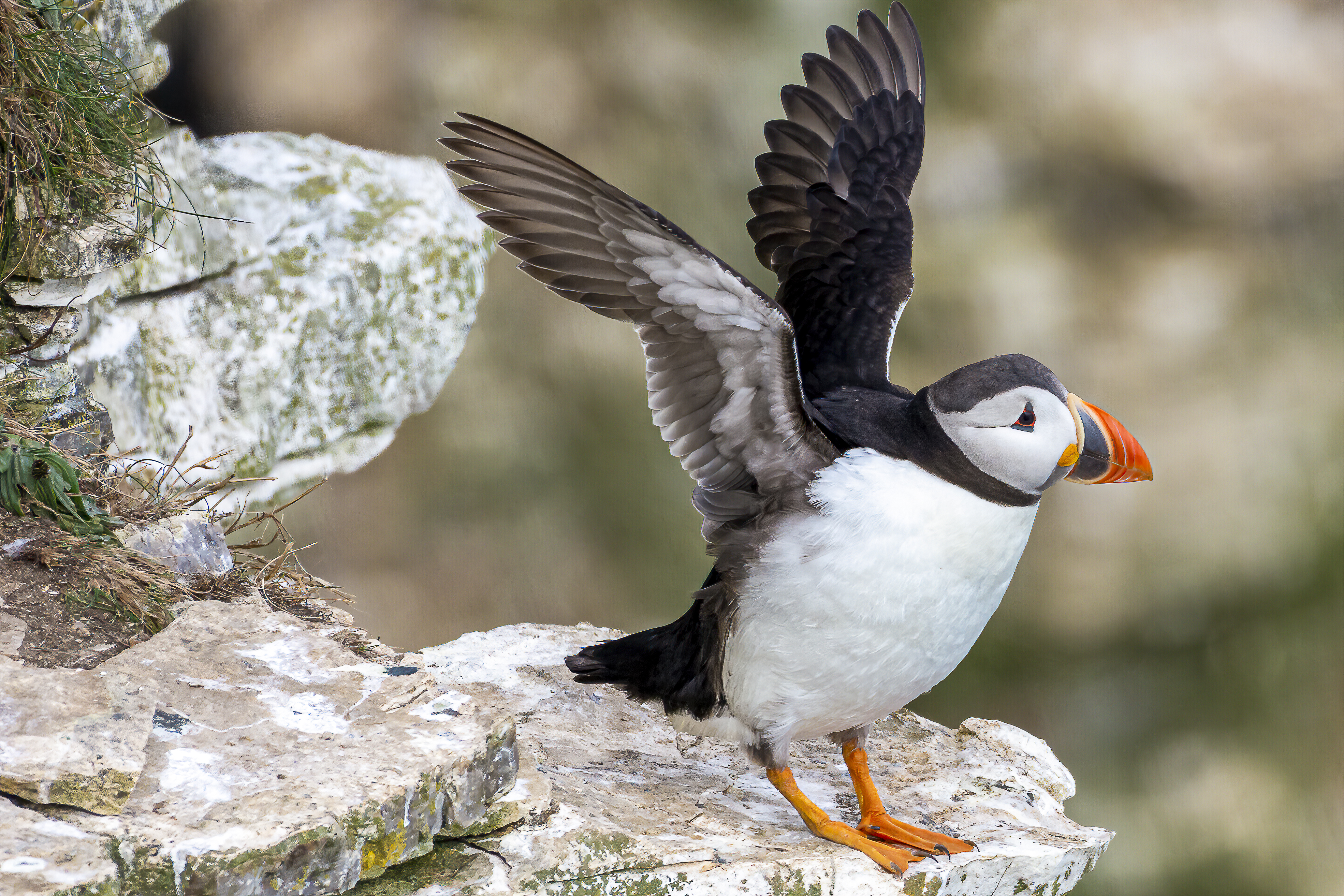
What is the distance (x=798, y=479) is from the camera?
3.00 metres

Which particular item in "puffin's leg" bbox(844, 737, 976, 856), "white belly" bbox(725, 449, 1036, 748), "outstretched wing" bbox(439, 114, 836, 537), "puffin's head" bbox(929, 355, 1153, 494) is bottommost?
"puffin's leg" bbox(844, 737, 976, 856)

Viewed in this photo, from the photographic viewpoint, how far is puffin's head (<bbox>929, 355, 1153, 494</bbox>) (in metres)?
2.83

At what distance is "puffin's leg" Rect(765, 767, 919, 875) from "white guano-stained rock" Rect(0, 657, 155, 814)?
1.67 meters

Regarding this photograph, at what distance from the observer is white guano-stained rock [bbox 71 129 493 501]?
194 inches

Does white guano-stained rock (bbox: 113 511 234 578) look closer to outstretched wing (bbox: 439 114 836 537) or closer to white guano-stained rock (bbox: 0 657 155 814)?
white guano-stained rock (bbox: 0 657 155 814)

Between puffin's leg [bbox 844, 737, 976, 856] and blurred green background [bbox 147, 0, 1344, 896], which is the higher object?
blurred green background [bbox 147, 0, 1344, 896]

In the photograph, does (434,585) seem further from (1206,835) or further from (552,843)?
(1206,835)

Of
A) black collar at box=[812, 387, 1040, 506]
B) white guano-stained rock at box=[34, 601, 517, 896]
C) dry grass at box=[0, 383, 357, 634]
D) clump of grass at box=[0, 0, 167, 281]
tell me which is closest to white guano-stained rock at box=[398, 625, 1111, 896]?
white guano-stained rock at box=[34, 601, 517, 896]

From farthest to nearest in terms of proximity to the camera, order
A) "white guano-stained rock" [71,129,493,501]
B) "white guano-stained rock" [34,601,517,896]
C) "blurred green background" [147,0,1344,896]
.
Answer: "blurred green background" [147,0,1344,896], "white guano-stained rock" [71,129,493,501], "white guano-stained rock" [34,601,517,896]

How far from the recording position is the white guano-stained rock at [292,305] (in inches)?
194

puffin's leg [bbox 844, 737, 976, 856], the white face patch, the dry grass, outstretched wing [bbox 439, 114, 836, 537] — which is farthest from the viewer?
puffin's leg [bbox 844, 737, 976, 856]

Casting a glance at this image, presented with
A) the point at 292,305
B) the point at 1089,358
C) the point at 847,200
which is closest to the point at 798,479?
the point at 847,200

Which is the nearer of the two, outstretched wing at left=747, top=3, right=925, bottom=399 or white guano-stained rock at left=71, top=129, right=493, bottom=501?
outstretched wing at left=747, top=3, right=925, bottom=399

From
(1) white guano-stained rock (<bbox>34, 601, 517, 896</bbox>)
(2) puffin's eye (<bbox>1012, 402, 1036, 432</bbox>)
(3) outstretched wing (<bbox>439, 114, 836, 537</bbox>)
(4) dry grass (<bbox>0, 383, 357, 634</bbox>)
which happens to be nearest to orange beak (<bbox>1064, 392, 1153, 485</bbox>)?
(2) puffin's eye (<bbox>1012, 402, 1036, 432</bbox>)
